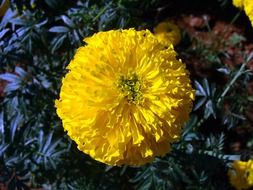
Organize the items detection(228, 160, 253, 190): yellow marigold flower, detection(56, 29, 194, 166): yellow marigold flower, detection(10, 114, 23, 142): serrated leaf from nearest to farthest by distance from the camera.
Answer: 1. detection(56, 29, 194, 166): yellow marigold flower
2. detection(10, 114, 23, 142): serrated leaf
3. detection(228, 160, 253, 190): yellow marigold flower

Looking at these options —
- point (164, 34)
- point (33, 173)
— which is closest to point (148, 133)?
point (33, 173)

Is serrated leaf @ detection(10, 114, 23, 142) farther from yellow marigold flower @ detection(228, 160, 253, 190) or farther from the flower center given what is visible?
yellow marigold flower @ detection(228, 160, 253, 190)

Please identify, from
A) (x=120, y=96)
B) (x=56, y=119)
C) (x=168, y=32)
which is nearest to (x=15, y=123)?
(x=56, y=119)

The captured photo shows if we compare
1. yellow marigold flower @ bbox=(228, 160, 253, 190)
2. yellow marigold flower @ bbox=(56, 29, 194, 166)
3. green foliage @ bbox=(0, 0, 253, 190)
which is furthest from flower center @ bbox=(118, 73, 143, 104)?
yellow marigold flower @ bbox=(228, 160, 253, 190)

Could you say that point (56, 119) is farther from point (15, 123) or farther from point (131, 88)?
point (131, 88)

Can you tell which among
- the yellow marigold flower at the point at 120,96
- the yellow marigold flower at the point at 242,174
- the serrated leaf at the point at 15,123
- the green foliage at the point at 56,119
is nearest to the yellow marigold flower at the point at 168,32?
the green foliage at the point at 56,119

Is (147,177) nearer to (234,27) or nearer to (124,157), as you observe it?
(124,157)

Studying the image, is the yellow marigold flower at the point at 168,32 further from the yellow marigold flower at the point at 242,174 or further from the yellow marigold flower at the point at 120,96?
the yellow marigold flower at the point at 120,96

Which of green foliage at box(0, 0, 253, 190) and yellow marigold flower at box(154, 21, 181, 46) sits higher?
yellow marigold flower at box(154, 21, 181, 46)
